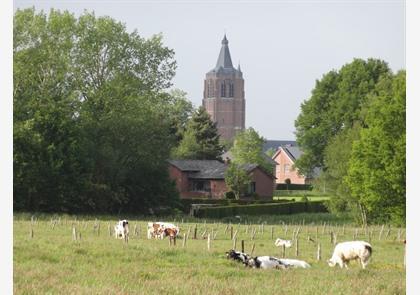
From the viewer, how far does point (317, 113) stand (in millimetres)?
43312

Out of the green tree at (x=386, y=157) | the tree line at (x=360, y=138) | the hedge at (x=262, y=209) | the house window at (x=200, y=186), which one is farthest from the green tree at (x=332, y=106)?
the green tree at (x=386, y=157)

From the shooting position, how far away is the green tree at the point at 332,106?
40406 mm

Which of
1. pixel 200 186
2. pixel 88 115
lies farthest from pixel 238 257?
pixel 200 186

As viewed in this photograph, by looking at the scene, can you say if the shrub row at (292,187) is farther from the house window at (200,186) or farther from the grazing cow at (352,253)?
the grazing cow at (352,253)

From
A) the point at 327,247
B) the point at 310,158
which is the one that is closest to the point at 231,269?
the point at 327,247

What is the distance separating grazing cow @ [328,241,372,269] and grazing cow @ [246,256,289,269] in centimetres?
147

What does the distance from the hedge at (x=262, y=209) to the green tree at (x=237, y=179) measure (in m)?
5.89

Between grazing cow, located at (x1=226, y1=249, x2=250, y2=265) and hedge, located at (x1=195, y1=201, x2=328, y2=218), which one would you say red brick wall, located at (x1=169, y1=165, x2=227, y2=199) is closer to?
hedge, located at (x1=195, y1=201, x2=328, y2=218)

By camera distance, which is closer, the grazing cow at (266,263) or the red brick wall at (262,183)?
the grazing cow at (266,263)

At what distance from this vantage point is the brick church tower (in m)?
123

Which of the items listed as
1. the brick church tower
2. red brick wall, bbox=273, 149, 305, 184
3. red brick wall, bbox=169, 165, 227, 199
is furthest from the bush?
the brick church tower

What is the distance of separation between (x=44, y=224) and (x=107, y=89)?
14.0m

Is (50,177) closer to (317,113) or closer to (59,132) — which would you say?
(59,132)

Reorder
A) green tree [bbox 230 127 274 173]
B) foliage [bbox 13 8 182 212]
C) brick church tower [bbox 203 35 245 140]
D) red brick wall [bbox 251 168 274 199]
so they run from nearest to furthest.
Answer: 1. foliage [bbox 13 8 182 212]
2. red brick wall [bbox 251 168 274 199]
3. green tree [bbox 230 127 274 173]
4. brick church tower [bbox 203 35 245 140]
